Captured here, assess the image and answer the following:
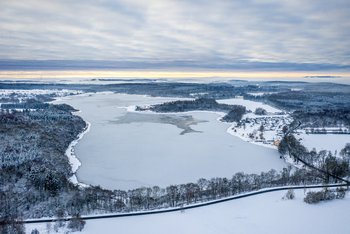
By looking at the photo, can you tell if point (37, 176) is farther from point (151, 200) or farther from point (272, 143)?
point (272, 143)

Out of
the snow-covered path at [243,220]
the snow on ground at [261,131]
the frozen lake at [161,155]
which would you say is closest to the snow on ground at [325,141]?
the snow on ground at [261,131]

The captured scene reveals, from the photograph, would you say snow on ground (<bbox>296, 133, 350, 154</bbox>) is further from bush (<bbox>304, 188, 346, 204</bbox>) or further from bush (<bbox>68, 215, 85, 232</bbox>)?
bush (<bbox>68, 215, 85, 232</bbox>)

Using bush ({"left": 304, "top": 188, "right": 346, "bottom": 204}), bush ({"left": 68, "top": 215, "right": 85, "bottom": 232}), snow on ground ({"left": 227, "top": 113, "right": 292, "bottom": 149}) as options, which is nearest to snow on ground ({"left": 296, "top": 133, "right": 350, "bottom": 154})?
snow on ground ({"left": 227, "top": 113, "right": 292, "bottom": 149})

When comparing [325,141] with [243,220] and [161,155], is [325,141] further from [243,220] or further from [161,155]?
[243,220]

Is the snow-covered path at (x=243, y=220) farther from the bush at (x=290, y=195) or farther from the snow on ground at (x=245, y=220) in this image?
the bush at (x=290, y=195)

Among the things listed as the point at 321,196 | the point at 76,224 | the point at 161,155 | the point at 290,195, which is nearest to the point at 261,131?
the point at 161,155

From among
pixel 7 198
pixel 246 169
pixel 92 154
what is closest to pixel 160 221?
pixel 7 198
